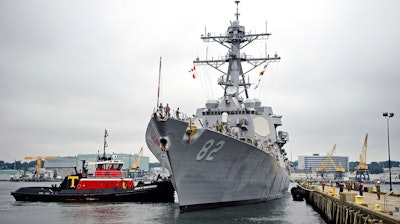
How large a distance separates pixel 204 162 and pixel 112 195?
1548 cm

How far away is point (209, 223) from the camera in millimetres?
18078

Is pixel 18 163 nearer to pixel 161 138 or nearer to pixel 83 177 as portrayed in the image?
pixel 83 177

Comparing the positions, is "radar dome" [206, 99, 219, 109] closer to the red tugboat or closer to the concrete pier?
the red tugboat

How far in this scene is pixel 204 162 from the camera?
1961 centimetres

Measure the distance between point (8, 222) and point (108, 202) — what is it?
11955mm

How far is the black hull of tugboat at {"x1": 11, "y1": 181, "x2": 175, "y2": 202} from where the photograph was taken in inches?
1284

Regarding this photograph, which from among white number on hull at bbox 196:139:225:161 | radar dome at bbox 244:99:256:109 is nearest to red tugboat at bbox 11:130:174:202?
radar dome at bbox 244:99:256:109

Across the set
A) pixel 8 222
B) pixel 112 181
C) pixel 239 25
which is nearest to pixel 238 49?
pixel 239 25

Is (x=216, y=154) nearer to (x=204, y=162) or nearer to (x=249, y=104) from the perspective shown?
(x=204, y=162)

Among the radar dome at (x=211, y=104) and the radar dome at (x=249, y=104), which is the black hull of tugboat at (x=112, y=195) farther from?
the radar dome at (x=249, y=104)

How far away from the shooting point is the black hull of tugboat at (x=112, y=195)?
107ft

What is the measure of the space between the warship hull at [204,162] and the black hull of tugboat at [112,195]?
11.6 m

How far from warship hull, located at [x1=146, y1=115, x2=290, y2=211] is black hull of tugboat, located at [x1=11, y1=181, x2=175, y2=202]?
11615 millimetres

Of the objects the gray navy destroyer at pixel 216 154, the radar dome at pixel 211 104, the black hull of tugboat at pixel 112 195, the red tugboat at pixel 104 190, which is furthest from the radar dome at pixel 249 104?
the black hull of tugboat at pixel 112 195
